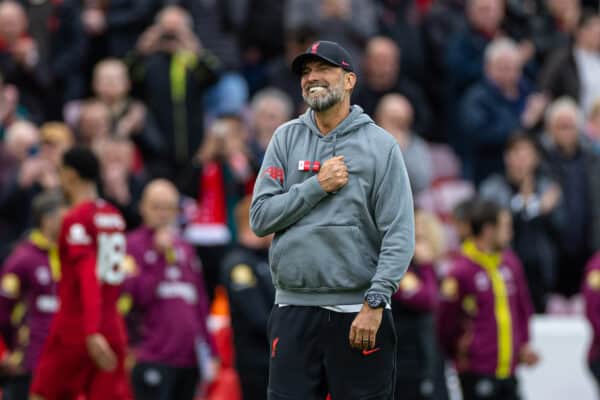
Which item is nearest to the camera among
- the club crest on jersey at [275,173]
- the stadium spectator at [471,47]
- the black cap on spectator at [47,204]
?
the club crest on jersey at [275,173]

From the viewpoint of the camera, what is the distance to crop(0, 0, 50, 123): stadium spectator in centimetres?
1398

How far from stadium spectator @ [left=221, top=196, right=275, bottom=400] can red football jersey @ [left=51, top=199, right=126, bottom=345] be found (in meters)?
1.74

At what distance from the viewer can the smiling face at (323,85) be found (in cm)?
609

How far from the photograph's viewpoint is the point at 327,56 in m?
6.03

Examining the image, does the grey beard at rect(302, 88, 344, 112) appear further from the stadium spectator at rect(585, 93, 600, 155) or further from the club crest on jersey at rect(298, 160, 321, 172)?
the stadium spectator at rect(585, 93, 600, 155)

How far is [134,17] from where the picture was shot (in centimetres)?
1434

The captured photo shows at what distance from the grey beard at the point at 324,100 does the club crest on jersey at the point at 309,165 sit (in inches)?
10.5

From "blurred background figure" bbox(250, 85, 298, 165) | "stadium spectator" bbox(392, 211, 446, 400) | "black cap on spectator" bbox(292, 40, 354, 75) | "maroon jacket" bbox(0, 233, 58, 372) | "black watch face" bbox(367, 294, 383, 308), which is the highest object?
"black cap on spectator" bbox(292, 40, 354, 75)

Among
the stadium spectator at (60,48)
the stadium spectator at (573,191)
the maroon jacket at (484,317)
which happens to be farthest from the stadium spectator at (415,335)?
the stadium spectator at (60,48)

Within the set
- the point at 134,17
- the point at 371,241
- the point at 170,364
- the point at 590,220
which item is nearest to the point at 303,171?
the point at 371,241

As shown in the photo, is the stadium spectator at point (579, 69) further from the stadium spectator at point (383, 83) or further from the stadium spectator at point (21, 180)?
the stadium spectator at point (21, 180)

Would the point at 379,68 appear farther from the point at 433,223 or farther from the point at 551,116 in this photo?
the point at 433,223

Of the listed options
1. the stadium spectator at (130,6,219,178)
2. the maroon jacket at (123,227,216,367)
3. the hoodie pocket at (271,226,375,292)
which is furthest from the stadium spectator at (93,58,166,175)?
the hoodie pocket at (271,226,375,292)

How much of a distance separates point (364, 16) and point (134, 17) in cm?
277
